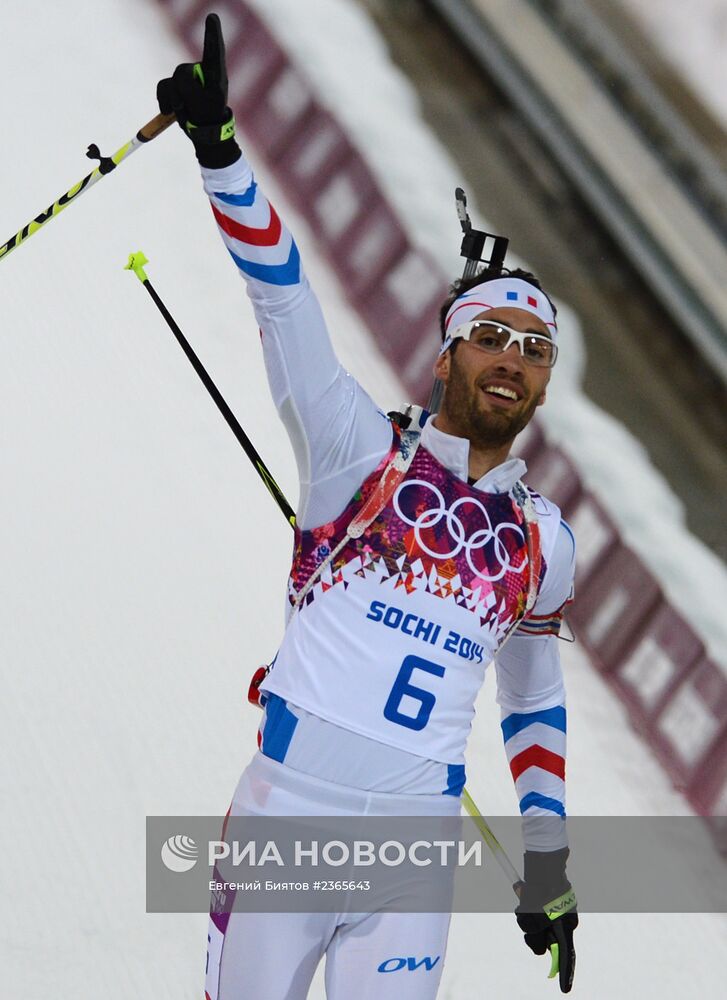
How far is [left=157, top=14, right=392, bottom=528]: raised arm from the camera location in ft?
7.80

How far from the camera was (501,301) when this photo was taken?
2852mm

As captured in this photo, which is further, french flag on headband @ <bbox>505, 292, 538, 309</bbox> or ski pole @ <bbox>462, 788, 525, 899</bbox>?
ski pole @ <bbox>462, 788, 525, 899</bbox>

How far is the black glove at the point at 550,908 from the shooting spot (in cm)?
301

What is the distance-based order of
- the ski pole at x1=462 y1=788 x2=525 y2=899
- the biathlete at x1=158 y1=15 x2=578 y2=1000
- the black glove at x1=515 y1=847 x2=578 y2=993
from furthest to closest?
the ski pole at x1=462 y1=788 x2=525 y2=899
the black glove at x1=515 y1=847 x2=578 y2=993
the biathlete at x1=158 y1=15 x2=578 y2=1000

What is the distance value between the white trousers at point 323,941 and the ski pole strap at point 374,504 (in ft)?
1.13

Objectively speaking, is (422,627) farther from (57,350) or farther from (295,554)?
(57,350)

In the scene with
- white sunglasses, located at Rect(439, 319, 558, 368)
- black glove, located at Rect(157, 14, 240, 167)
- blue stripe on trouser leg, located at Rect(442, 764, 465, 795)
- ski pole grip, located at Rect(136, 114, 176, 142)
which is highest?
ski pole grip, located at Rect(136, 114, 176, 142)

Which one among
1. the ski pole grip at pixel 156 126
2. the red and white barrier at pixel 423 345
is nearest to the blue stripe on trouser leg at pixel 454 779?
the ski pole grip at pixel 156 126

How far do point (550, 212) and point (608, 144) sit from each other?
0.51 m

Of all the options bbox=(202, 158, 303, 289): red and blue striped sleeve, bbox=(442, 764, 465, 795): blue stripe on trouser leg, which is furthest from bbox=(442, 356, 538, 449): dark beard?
bbox=(442, 764, 465, 795): blue stripe on trouser leg

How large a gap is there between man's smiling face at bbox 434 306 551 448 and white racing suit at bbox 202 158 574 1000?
0.06 m

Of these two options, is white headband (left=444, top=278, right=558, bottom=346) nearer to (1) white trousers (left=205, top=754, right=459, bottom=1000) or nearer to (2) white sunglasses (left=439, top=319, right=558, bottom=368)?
(2) white sunglasses (left=439, top=319, right=558, bottom=368)

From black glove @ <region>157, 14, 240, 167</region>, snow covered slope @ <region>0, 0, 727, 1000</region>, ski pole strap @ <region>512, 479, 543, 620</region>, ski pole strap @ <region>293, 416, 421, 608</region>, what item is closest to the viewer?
black glove @ <region>157, 14, 240, 167</region>

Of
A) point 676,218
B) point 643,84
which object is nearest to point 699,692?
point 676,218
